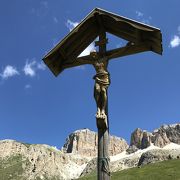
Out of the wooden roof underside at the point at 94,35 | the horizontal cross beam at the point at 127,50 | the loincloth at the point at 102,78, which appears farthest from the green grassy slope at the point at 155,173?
the loincloth at the point at 102,78

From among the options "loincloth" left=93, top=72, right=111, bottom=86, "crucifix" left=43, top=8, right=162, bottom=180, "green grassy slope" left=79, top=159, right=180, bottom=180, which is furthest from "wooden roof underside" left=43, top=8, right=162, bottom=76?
"green grassy slope" left=79, top=159, right=180, bottom=180

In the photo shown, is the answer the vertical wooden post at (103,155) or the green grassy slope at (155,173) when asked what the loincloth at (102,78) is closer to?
the vertical wooden post at (103,155)

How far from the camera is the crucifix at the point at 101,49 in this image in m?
8.62

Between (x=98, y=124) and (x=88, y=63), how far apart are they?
6.50 feet

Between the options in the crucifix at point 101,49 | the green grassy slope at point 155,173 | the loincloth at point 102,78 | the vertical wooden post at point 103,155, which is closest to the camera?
the vertical wooden post at point 103,155

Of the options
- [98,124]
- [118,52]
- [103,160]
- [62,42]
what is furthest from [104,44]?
[103,160]

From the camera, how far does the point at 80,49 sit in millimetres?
10477

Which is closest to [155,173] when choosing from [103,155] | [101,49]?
[101,49]

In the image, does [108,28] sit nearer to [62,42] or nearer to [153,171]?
[62,42]

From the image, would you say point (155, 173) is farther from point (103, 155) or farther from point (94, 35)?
point (103, 155)

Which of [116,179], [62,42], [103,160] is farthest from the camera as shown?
[116,179]

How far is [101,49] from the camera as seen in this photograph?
9844mm

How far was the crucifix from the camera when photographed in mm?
8617

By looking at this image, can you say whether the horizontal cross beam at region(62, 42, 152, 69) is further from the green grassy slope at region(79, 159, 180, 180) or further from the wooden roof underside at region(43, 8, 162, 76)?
the green grassy slope at region(79, 159, 180, 180)
